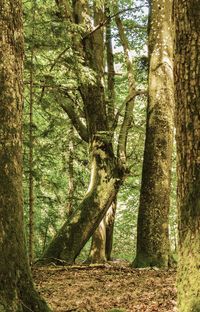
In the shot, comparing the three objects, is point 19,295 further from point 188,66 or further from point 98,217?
point 98,217

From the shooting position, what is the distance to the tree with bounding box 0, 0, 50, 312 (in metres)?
4.37

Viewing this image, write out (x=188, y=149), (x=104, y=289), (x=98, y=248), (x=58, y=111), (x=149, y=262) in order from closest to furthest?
(x=188, y=149) < (x=104, y=289) < (x=149, y=262) < (x=58, y=111) < (x=98, y=248)

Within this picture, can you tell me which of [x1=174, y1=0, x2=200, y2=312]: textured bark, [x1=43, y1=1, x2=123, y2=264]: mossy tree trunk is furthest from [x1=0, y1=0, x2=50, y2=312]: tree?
[x1=43, y1=1, x2=123, y2=264]: mossy tree trunk

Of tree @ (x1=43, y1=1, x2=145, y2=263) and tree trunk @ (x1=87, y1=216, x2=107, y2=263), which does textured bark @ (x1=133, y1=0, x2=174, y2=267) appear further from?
tree trunk @ (x1=87, y1=216, x2=107, y2=263)

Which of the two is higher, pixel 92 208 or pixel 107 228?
pixel 92 208

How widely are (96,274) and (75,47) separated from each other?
212 inches

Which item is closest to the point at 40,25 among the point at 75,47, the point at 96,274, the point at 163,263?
the point at 75,47

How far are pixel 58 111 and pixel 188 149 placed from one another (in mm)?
9526

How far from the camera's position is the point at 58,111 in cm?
1312

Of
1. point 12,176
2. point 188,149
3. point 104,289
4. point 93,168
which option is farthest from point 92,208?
point 188,149

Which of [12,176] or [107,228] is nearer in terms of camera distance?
[12,176]

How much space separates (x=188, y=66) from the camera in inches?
154

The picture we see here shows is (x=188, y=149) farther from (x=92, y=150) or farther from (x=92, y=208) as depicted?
(x=92, y=150)

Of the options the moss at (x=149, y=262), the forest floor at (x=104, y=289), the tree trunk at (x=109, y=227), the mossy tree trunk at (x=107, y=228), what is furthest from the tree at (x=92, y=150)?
the tree trunk at (x=109, y=227)
